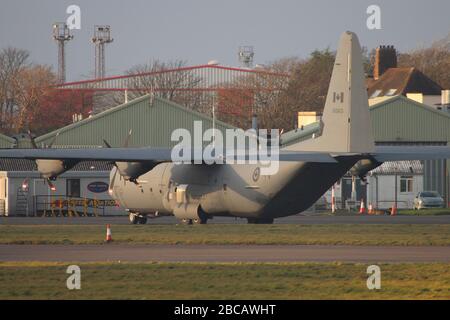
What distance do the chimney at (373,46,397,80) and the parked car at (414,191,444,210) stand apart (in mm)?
43259

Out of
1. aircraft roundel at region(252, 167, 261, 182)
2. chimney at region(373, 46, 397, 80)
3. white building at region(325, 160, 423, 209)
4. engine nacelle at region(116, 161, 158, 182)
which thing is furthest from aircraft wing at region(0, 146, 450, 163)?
chimney at region(373, 46, 397, 80)

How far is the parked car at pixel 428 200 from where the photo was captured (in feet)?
207

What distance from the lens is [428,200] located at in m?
63.4

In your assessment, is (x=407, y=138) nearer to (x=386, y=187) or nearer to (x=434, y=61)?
(x=386, y=187)

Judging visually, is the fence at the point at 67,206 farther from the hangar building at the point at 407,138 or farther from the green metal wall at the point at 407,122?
the green metal wall at the point at 407,122

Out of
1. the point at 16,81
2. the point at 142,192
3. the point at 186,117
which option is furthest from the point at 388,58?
the point at 142,192

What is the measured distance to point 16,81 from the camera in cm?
10875

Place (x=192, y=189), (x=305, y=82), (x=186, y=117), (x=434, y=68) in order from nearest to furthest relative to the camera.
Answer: (x=192, y=189) → (x=186, y=117) → (x=305, y=82) → (x=434, y=68)

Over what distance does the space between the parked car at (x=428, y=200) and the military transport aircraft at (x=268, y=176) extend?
74.7ft

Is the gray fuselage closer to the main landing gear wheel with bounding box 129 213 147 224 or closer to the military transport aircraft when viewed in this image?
the military transport aircraft

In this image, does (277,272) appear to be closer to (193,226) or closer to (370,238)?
(370,238)

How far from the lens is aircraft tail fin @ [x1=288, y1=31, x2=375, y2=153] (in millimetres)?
35375

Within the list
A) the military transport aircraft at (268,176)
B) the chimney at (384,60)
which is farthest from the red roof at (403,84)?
the military transport aircraft at (268,176)
